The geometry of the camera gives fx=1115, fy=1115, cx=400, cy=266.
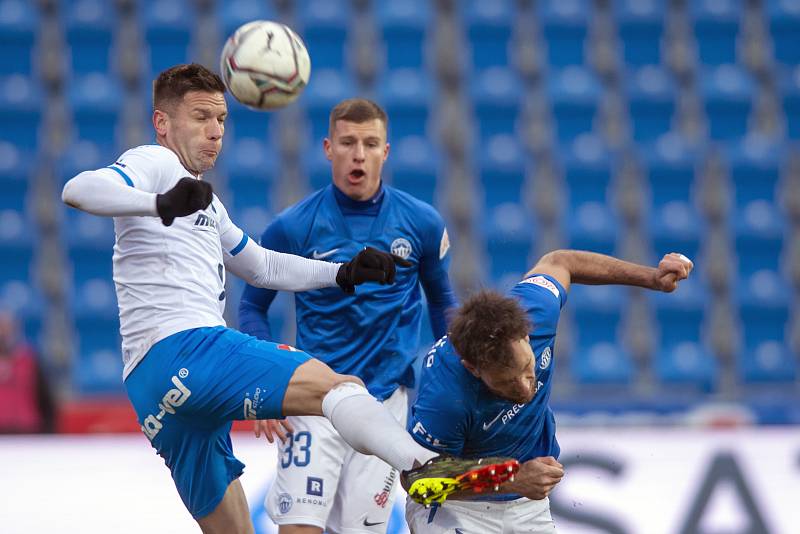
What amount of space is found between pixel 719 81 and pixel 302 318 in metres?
7.95

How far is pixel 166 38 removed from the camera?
38.9 ft

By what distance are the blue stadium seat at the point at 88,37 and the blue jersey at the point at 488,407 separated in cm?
853

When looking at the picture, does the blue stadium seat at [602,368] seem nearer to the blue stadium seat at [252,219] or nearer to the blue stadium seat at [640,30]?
the blue stadium seat at [252,219]

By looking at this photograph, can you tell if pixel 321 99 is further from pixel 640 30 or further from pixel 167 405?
pixel 167 405

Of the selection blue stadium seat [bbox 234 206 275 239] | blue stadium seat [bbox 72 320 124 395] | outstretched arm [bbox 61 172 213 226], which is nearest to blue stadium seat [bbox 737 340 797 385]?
blue stadium seat [bbox 234 206 275 239]

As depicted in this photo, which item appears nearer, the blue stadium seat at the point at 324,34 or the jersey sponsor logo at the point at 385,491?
the jersey sponsor logo at the point at 385,491

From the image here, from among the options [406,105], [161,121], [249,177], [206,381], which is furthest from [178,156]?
[406,105]

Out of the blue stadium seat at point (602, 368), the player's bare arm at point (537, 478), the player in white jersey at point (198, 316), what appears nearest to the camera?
the player in white jersey at point (198, 316)

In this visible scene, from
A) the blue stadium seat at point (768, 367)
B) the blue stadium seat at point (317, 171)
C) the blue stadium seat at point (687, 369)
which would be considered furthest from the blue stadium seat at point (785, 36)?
the blue stadium seat at point (317, 171)

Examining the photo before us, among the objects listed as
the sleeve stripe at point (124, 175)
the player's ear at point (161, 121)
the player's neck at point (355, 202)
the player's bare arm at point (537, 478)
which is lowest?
the player's bare arm at point (537, 478)

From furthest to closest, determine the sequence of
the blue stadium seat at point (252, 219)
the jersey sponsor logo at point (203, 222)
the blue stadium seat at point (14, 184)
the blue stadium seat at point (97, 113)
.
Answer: the blue stadium seat at point (97, 113), the blue stadium seat at point (14, 184), the blue stadium seat at point (252, 219), the jersey sponsor logo at point (203, 222)

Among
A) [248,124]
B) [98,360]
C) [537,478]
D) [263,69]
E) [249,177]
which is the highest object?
[248,124]

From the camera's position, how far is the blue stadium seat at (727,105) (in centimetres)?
1173

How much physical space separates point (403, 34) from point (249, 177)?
2.37 m
